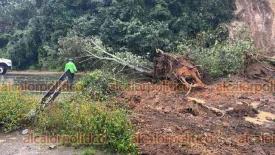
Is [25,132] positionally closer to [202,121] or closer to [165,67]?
[202,121]

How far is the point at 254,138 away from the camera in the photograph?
11141 millimetres

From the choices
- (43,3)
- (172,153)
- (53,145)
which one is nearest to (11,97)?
(53,145)

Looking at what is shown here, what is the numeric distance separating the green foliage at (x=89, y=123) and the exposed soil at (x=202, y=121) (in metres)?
0.41

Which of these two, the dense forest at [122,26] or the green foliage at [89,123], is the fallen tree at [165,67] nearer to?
the dense forest at [122,26]

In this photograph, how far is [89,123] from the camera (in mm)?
11148

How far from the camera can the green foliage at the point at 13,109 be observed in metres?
12.5

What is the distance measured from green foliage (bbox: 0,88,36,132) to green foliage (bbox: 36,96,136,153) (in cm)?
58

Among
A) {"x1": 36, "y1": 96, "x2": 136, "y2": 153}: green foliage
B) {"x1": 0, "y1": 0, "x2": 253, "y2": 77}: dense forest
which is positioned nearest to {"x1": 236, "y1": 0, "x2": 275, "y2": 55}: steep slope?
{"x1": 0, "y1": 0, "x2": 253, "y2": 77}: dense forest

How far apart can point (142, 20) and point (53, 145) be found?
14.5 meters

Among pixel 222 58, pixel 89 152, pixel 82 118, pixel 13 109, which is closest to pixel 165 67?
pixel 222 58

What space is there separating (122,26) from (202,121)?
13079mm

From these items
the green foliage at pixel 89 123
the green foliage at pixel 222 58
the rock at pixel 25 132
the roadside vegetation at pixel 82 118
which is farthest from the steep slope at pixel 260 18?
the rock at pixel 25 132

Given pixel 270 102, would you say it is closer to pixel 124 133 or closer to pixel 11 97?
pixel 124 133

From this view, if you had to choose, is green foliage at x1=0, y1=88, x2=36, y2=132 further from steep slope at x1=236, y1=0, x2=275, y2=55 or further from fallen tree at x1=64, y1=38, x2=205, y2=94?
steep slope at x1=236, y1=0, x2=275, y2=55
